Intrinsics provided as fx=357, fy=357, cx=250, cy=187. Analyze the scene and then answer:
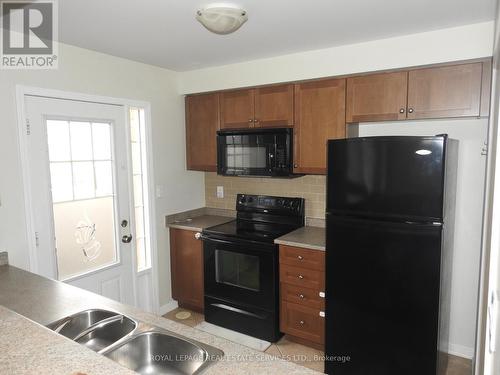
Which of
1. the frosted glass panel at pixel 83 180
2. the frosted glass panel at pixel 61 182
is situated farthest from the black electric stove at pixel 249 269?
the frosted glass panel at pixel 61 182

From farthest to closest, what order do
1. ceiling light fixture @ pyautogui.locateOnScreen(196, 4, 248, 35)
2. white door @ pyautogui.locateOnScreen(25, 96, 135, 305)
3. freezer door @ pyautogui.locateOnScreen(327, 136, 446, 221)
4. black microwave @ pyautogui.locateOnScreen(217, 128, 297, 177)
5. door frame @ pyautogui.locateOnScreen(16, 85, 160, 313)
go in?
black microwave @ pyautogui.locateOnScreen(217, 128, 297, 177) < white door @ pyautogui.locateOnScreen(25, 96, 135, 305) < door frame @ pyautogui.locateOnScreen(16, 85, 160, 313) < freezer door @ pyautogui.locateOnScreen(327, 136, 446, 221) < ceiling light fixture @ pyautogui.locateOnScreen(196, 4, 248, 35)

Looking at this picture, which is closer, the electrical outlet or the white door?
the white door

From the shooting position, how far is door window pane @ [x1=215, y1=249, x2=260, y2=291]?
3.00 m

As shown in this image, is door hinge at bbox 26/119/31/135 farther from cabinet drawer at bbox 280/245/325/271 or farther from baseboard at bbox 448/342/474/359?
baseboard at bbox 448/342/474/359

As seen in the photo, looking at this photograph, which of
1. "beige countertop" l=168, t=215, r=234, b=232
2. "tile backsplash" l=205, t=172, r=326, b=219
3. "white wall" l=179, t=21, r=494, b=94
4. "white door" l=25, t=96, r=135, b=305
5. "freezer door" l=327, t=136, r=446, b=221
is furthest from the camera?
"beige countertop" l=168, t=215, r=234, b=232

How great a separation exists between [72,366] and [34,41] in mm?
2173

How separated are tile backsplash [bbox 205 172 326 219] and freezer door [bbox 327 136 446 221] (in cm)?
81

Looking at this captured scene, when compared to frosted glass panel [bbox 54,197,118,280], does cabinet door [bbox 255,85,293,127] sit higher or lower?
higher

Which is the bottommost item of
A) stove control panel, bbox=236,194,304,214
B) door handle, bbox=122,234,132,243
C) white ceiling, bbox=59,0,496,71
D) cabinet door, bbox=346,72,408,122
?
door handle, bbox=122,234,132,243

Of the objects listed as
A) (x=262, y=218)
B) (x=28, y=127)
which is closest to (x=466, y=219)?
(x=262, y=218)

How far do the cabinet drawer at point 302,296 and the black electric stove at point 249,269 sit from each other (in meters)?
0.08

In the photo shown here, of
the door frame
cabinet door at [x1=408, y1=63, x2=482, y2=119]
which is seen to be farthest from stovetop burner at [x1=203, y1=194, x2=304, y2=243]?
cabinet door at [x1=408, y1=63, x2=482, y2=119]

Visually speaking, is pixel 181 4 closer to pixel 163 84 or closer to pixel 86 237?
pixel 163 84

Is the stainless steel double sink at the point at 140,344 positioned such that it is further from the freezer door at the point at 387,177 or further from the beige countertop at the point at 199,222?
the beige countertop at the point at 199,222
